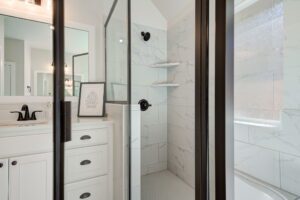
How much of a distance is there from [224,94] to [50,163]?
1336 millimetres

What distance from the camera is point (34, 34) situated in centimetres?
171

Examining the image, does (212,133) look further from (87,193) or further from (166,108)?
(87,193)

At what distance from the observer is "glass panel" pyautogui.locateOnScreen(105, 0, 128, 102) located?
164 cm

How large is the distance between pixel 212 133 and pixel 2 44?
1839 millimetres

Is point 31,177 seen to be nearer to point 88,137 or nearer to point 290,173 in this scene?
point 88,137

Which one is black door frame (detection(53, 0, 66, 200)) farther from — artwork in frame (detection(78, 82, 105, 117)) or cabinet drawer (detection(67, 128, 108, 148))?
artwork in frame (detection(78, 82, 105, 117))

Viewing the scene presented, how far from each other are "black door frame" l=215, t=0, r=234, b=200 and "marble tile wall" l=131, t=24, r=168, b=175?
1054 millimetres

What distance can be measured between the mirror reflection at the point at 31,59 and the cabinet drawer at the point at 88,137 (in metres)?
0.38

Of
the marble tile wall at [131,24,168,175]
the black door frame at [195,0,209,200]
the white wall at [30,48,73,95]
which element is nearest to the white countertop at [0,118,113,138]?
the marble tile wall at [131,24,168,175]

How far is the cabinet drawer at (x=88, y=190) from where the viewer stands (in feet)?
4.65

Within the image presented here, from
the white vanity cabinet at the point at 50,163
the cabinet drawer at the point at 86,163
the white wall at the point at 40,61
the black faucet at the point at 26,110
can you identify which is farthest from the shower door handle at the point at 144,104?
the black faucet at the point at 26,110

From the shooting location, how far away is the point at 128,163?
4.87 feet

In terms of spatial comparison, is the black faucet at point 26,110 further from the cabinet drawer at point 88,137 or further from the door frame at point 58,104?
the door frame at point 58,104

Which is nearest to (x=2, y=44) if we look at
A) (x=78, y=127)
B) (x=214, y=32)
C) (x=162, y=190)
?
(x=78, y=127)
